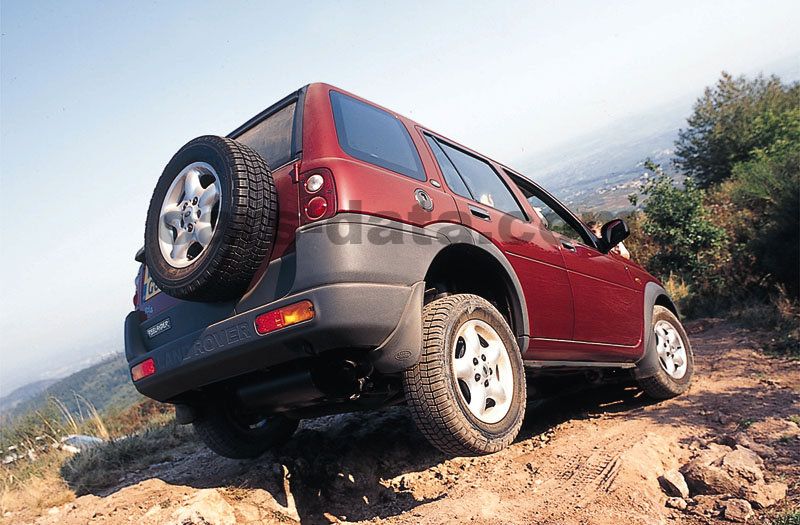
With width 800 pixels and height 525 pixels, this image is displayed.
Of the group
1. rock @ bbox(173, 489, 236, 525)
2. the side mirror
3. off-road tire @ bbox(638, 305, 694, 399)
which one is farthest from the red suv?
off-road tire @ bbox(638, 305, 694, 399)

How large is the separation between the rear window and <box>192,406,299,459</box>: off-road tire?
57.9 inches

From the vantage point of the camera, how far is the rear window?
2381 millimetres

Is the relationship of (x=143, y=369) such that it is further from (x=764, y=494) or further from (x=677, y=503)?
(x=764, y=494)

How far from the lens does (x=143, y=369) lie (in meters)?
2.46

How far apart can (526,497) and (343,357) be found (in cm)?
130

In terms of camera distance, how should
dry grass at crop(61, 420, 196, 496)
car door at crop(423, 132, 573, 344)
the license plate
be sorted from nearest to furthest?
the license plate → car door at crop(423, 132, 573, 344) → dry grass at crop(61, 420, 196, 496)

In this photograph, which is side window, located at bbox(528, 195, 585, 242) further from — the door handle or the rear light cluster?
the rear light cluster

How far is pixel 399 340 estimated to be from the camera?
2084 mm

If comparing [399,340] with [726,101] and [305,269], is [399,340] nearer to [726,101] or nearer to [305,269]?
[305,269]

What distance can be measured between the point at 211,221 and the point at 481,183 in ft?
5.63

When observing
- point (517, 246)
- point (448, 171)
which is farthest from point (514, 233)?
point (448, 171)

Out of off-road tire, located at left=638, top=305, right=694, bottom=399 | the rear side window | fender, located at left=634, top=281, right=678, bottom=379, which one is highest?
the rear side window

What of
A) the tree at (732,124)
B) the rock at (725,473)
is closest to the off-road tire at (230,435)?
the rock at (725,473)

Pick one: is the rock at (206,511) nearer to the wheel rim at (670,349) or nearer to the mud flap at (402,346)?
the mud flap at (402,346)
